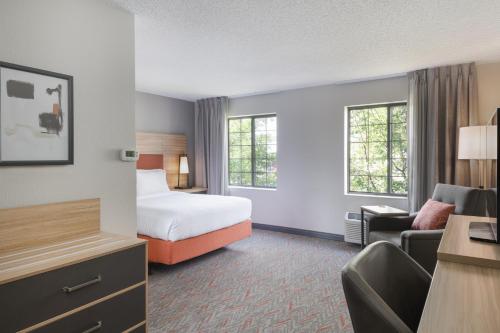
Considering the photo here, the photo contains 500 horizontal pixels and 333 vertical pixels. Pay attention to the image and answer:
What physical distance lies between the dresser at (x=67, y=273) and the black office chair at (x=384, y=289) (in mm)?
1269

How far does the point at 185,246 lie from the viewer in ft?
11.3

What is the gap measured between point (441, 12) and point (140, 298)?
2.96m

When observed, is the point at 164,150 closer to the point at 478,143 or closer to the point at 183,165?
the point at 183,165

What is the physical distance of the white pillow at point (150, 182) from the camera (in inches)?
178

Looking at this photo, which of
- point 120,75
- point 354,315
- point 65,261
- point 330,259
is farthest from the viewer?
point 330,259

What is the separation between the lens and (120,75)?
7.50 feet

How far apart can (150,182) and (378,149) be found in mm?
3457

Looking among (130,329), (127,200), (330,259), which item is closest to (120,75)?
(127,200)

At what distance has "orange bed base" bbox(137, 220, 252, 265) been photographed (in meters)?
3.32

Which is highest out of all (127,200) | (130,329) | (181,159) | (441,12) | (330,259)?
(441,12)

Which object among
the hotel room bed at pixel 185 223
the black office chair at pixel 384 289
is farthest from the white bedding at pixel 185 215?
the black office chair at pixel 384 289

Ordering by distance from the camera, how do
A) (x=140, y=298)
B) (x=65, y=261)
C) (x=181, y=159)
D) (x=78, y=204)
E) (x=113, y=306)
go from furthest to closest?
(x=181, y=159) → (x=78, y=204) → (x=140, y=298) → (x=113, y=306) → (x=65, y=261)

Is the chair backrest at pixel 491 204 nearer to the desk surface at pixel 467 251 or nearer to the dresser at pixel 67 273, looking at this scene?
the desk surface at pixel 467 251

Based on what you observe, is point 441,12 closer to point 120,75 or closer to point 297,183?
point 120,75
